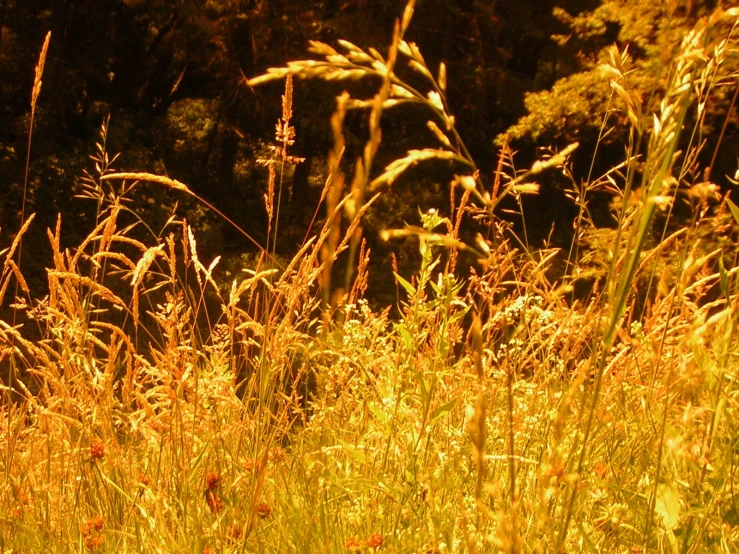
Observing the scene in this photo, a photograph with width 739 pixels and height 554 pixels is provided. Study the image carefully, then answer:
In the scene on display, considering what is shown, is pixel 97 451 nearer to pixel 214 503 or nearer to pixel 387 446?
pixel 214 503

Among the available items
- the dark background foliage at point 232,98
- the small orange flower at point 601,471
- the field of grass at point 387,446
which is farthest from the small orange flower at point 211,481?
the dark background foliage at point 232,98

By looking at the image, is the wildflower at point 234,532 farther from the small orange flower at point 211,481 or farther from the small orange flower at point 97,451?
the small orange flower at point 97,451

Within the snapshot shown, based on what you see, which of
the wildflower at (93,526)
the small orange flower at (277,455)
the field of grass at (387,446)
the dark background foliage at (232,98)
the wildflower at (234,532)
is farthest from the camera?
the dark background foliage at (232,98)

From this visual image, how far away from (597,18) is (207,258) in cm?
680

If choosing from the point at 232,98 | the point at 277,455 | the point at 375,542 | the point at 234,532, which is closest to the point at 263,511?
the point at 234,532

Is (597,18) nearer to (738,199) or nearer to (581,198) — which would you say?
(738,199)

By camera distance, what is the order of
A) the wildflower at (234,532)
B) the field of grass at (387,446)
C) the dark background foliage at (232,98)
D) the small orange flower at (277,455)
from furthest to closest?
the dark background foliage at (232,98) < the small orange flower at (277,455) < the wildflower at (234,532) < the field of grass at (387,446)

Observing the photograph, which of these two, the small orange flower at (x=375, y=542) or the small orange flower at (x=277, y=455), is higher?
the small orange flower at (x=375, y=542)

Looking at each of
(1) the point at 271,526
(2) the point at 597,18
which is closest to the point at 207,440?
(1) the point at 271,526

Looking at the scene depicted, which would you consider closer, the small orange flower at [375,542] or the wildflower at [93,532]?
the small orange flower at [375,542]

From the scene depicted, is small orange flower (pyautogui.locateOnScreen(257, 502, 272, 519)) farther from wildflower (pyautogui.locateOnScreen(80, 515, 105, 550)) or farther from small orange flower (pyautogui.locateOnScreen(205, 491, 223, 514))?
wildflower (pyautogui.locateOnScreen(80, 515, 105, 550))

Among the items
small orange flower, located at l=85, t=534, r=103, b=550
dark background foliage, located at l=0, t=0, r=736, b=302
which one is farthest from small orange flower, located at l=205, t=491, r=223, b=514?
dark background foliage, located at l=0, t=0, r=736, b=302

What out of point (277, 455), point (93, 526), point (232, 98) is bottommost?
point (232, 98)

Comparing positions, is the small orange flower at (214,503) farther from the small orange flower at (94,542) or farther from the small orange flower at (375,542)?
the small orange flower at (375,542)
